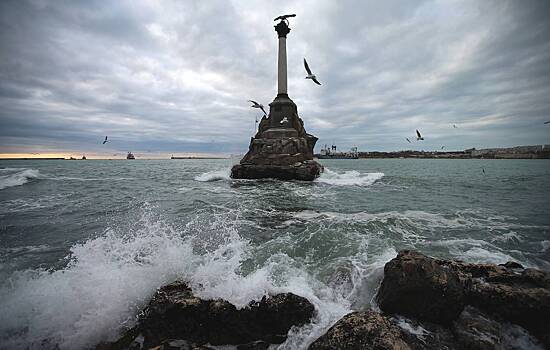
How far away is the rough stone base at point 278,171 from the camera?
83.7 feet

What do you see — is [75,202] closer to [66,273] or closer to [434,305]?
[66,273]

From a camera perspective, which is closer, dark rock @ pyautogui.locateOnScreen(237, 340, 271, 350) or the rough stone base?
dark rock @ pyautogui.locateOnScreen(237, 340, 271, 350)

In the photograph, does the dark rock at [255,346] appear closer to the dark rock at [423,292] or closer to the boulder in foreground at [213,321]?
the boulder in foreground at [213,321]

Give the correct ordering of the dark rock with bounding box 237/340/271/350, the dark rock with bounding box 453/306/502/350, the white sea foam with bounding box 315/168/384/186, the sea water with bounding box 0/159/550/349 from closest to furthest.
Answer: the dark rock with bounding box 453/306/502/350 < the dark rock with bounding box 237/340/271/350 < the sea water with bounding box 0/159/550/349 < the white sea foam with bounding box 315/168/384/186

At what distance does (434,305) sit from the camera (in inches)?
143

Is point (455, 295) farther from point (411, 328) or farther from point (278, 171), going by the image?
point (278, 171)

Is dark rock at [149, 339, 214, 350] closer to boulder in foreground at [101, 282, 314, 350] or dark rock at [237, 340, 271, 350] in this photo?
boulder in foreground at [101, 282, 314, 350]

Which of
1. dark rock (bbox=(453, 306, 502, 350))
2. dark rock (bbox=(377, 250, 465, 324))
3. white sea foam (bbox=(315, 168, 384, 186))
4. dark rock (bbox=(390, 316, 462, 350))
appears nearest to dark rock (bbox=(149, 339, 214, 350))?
dark rock (bbox=(390, 316, 462, 350))

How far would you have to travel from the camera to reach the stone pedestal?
26148 mm

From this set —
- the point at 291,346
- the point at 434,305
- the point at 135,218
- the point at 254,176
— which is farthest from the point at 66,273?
the point at 254,176

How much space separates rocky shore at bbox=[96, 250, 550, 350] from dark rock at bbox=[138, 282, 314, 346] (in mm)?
12

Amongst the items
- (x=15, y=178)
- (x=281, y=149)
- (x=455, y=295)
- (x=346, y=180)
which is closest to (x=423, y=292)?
(x=455, y=295)

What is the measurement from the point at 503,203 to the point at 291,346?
15.5 metres

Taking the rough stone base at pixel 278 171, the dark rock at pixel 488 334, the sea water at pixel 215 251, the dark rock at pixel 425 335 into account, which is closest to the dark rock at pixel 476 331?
the dark rock at pixel 488 334
